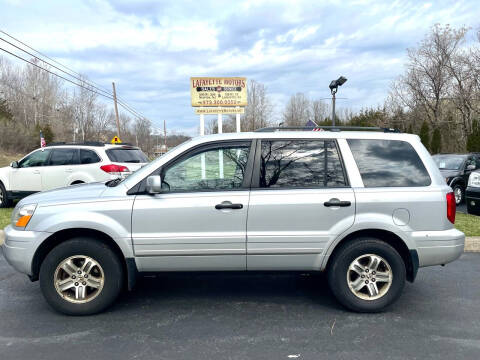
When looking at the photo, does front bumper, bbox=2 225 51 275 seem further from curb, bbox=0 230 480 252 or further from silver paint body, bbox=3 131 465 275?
curb, bbox=0 230 480 252

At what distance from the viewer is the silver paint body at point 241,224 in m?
3.34

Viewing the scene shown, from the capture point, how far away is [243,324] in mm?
3279

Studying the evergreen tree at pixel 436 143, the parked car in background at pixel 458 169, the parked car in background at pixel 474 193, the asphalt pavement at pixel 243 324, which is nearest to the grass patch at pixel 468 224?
the parked car in background at pixel 474 193

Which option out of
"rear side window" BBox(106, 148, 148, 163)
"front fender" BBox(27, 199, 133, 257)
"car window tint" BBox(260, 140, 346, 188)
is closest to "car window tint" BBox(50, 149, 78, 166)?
"rear side window" BBox(106, 148, 148, 163)

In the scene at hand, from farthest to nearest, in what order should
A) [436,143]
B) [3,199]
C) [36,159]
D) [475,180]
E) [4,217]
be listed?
1. [436,143]
2. [3,199]
3. [36,159]
4. [4,217]
5. [475,180]

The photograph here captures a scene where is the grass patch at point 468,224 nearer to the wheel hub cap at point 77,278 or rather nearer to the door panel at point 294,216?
the door panel at point 294,216

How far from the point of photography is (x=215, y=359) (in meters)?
2.70

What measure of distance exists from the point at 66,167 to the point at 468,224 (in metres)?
8.82

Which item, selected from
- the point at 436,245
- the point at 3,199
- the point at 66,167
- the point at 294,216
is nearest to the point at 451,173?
the point at 436,245

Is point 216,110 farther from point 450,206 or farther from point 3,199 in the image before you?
point 450,206

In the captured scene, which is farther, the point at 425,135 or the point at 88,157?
the point at 425,135

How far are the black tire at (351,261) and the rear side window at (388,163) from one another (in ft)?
2.01

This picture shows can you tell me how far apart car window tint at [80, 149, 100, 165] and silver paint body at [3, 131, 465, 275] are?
16.5 feet

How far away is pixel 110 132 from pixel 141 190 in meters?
60.7
